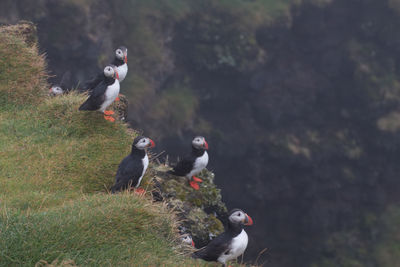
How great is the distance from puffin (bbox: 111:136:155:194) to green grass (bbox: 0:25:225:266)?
351 mm

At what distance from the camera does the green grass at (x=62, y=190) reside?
5.10 metres

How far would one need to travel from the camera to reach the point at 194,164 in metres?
9.32

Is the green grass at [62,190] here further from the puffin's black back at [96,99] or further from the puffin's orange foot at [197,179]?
the puffin's orange foot at [197,179]

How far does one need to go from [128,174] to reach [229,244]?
77.9 inches

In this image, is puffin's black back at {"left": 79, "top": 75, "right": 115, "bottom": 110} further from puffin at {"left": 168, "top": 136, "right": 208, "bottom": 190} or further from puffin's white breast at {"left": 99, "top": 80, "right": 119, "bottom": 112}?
puffin at {"left": 168, "top": 136, "right": 208, "bottom": 190}

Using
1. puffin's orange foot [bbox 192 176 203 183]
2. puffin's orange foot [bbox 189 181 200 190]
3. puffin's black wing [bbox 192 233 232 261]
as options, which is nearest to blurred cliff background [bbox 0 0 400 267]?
puffin's orange foot [bbox 192 176 203 183]

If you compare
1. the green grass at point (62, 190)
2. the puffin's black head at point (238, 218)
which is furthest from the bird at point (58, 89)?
the puffin's black head at point (238, 218)

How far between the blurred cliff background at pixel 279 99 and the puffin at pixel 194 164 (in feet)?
90.6

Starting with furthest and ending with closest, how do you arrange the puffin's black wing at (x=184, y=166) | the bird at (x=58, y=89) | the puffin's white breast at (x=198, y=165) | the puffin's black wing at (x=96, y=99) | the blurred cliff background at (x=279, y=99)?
1. the blurred cliff background at (x=279, y=99)
2. the bird at (x=58, y=89)
3. the puffin's white breast at (x=198, y=165)
4. the puffin's black wing at (x=184, y=166)
5. the puffin's black wing at (x=96, y=99)

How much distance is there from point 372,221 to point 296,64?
696 inches

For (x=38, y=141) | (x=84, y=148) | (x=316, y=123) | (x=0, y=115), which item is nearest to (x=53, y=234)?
(x=84, y=148)

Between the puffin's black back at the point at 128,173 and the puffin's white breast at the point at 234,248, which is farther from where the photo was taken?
the puffin's black back at the point at 128,173

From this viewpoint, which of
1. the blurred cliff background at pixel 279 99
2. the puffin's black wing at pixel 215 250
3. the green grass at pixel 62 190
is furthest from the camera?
the blurred cliff background at pixel 279 99

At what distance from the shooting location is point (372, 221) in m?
37.9
